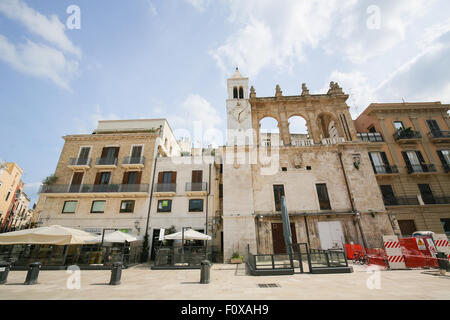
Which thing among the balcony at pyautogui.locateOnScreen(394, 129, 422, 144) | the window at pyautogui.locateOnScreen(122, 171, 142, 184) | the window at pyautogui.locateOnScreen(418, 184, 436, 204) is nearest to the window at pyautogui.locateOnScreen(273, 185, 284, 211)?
the window at pyautogui.locateOnScreen(122, 171, 142, 184)

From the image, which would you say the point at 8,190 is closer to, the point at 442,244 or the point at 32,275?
the point at 32,275

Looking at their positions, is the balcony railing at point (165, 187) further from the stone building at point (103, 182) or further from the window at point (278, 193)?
the window at point (278, 193)

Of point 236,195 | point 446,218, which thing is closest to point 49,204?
point 236,195

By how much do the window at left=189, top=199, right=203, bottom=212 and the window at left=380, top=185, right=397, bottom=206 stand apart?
61.4 ft

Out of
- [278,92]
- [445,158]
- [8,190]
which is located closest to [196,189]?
[278,92]

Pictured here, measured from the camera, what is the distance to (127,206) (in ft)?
65.9

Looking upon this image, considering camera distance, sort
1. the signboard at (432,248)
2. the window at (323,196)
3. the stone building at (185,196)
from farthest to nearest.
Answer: the stone building at (185,196) → the window at (323,196) → the signboard at (432,248)

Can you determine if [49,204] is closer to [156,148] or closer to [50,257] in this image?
[50,257]

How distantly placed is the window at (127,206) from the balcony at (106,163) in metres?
4.36

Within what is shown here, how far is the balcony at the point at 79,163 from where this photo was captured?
70.0 ft

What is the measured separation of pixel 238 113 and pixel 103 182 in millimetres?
16656

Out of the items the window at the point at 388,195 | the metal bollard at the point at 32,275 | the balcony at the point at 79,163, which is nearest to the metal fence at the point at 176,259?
the metal bollard at the point at 32,275
